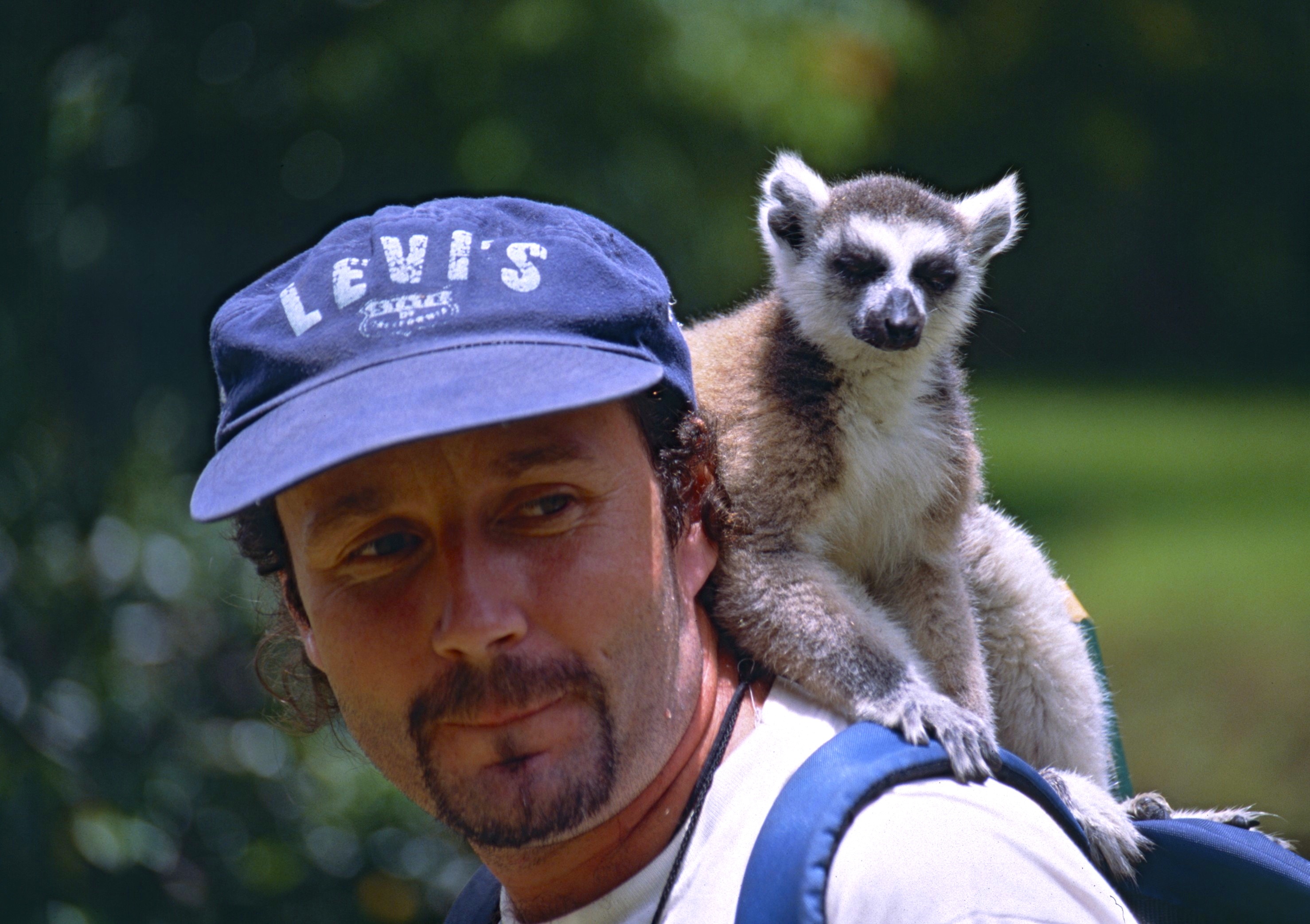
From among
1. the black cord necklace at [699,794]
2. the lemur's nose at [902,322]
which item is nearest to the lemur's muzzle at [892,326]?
the lemur's nose at [902,322]

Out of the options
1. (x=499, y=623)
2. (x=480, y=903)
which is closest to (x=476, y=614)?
(x=499, y=623)

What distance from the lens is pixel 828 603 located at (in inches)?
82.0

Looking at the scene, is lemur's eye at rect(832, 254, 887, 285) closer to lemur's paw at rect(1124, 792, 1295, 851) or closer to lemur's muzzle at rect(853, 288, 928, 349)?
lemur's muzzle at rect(853, 288, 928, 349)

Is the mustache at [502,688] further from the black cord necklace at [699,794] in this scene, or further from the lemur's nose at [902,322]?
the lemur's nose at [902,322]

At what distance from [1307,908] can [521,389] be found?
104 centimetres

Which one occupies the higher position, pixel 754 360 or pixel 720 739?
pixel 754 360

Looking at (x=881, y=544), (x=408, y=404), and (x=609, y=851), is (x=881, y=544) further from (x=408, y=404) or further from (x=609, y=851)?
(x=408, y=404)

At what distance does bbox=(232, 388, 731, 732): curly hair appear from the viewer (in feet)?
5.46

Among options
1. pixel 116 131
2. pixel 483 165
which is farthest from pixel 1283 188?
pixel 116 131

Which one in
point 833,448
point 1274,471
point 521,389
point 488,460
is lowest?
point 1274,471

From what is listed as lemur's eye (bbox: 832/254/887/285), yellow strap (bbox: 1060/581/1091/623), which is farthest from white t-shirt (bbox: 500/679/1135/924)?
lemur's eye (bbox: 832/254/887/285)

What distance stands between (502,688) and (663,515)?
1.16 ft

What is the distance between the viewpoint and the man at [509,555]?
136cm

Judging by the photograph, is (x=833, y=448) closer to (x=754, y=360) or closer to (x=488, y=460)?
(x=754, y=360)
